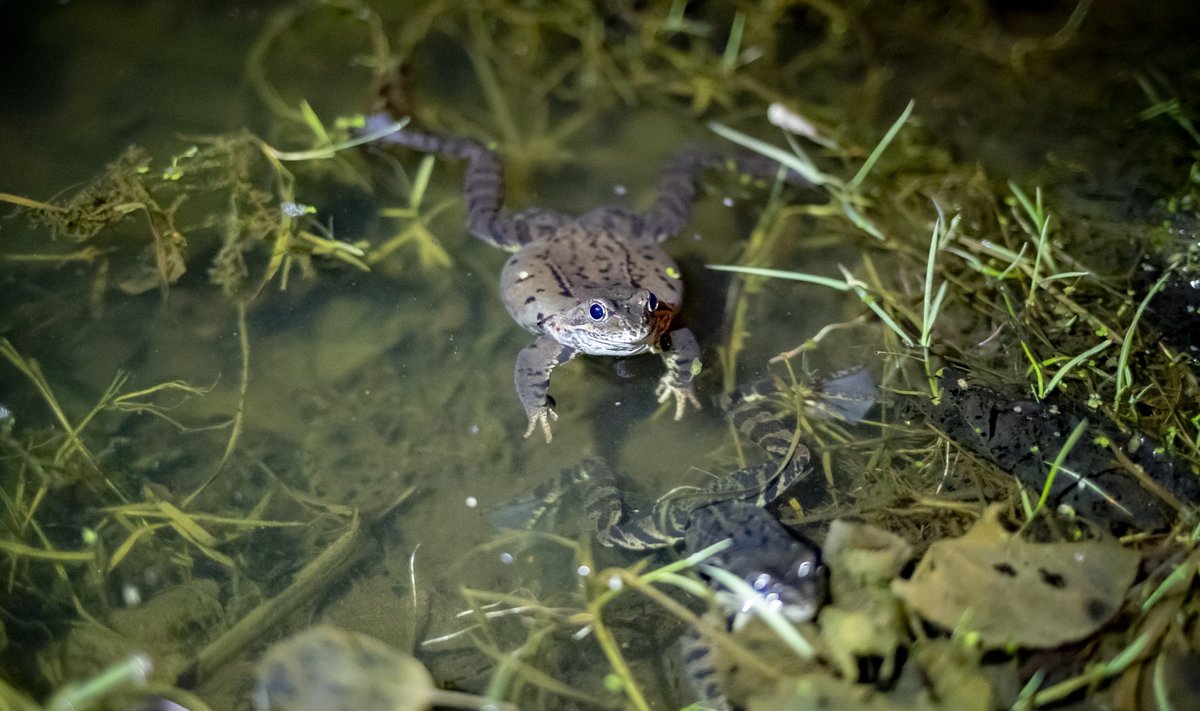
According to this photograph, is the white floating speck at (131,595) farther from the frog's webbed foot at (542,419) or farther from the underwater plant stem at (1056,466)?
the underwater plant stem at (1056,466)

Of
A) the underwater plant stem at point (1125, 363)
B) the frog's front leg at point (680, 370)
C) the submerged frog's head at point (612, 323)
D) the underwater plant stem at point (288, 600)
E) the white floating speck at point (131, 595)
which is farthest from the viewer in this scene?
the frog's front leg at point (680, 370)

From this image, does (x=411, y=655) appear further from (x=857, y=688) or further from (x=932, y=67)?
(x=932, y=67)

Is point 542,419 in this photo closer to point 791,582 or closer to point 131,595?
point 791,582

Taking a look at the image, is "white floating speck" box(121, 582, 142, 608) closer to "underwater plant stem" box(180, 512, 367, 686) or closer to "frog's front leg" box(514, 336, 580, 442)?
"underwater plant stem" box(180, 512, 367, 686)

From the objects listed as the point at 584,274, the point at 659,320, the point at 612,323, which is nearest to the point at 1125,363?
the point at 659,320

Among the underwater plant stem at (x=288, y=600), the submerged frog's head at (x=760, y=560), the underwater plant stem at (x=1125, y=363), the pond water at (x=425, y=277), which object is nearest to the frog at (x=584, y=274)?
the pond water at (x=425, y=277)

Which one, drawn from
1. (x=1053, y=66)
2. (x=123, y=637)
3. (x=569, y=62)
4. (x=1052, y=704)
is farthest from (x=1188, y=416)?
(x=123, y=637)

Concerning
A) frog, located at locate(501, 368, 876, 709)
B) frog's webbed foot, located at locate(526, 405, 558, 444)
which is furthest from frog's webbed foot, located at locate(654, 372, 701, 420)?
frog's webbed foot, located at locate(526, 405, 558, 444)
